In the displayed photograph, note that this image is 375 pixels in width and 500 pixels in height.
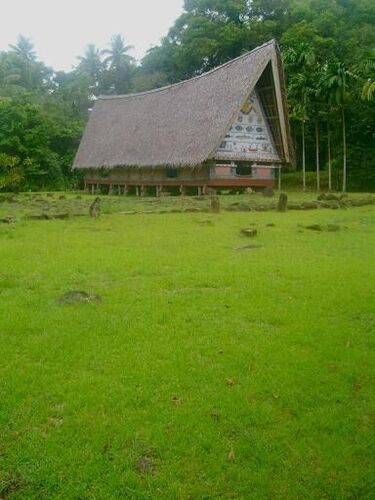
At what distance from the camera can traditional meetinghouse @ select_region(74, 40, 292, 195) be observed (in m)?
28.2

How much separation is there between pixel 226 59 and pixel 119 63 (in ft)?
65.7

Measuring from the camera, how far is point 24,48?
232ft

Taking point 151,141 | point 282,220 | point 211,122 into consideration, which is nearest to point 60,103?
point 151,141

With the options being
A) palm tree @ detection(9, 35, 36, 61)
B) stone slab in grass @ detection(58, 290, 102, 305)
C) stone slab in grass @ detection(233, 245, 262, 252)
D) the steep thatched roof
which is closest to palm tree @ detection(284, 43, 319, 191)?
the steep thatched roof

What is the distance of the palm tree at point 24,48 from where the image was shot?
230ft

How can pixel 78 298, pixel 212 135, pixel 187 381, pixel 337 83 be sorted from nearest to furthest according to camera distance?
pixel 187 381
pixel 78 298
pixel 212 135
pixel 337 83

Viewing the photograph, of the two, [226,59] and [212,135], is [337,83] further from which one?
[226,59]

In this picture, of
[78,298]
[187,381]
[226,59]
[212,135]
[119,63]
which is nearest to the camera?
[187,381]

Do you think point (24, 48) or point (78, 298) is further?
point (24, 48)

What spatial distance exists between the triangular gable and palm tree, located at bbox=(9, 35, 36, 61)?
163 feet

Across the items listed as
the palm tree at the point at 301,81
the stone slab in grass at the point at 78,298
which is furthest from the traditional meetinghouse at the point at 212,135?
the stone slab in grass at the point at 78,298

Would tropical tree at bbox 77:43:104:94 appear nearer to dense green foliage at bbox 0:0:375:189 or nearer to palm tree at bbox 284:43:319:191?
dense green foliage at bbox 0:0:375:189

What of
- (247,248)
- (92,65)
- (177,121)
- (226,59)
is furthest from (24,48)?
(247,248)

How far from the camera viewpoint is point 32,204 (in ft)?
73.4
